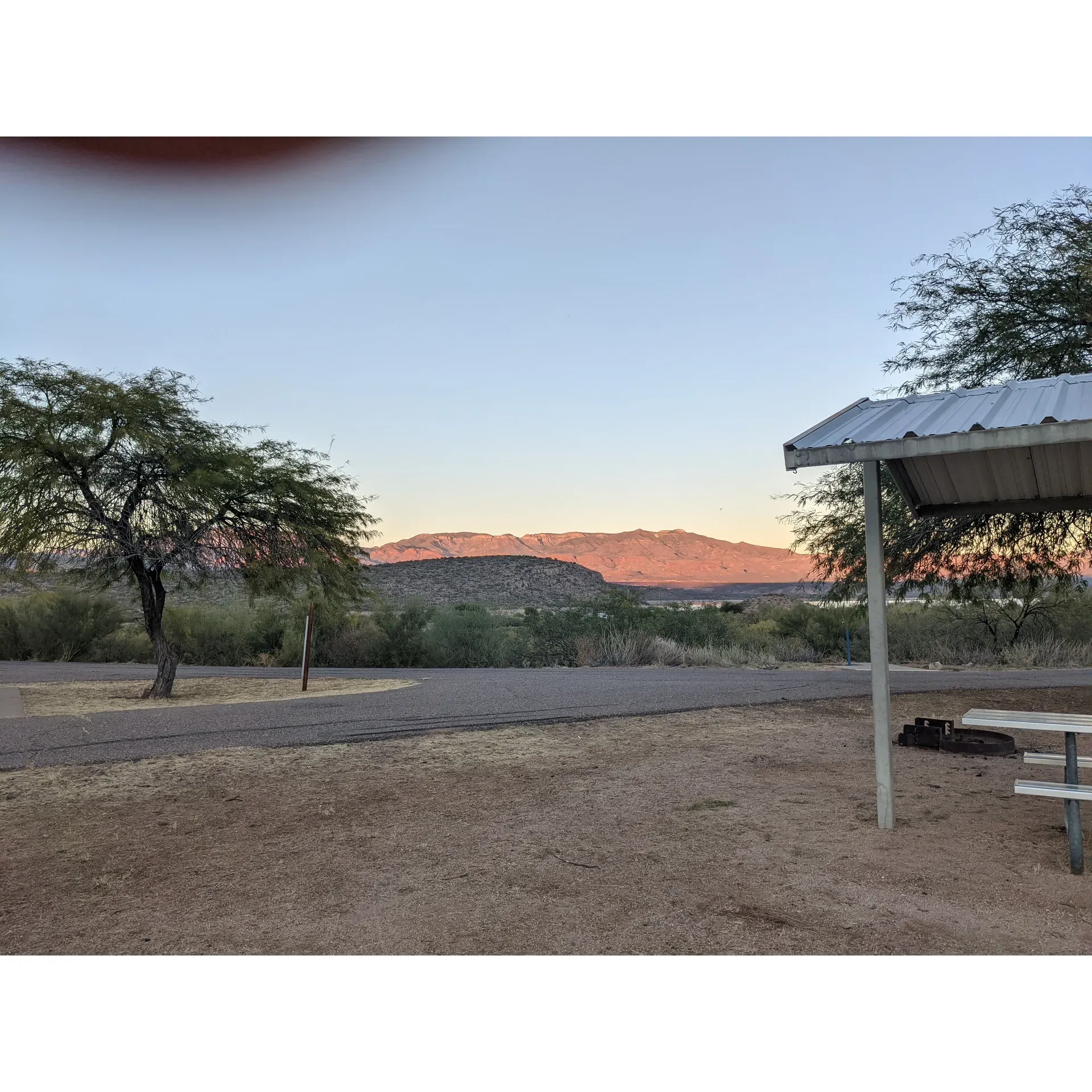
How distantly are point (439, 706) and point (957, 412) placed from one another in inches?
354

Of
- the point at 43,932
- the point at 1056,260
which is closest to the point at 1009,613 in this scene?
the point at 1056,260

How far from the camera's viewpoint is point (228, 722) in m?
12.0

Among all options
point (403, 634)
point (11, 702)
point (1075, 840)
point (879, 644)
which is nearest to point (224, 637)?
point (403, 634)

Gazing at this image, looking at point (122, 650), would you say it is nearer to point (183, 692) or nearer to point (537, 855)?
point (183, 692)

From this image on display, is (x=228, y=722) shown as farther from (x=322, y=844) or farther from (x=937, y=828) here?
(x=937, y=828)

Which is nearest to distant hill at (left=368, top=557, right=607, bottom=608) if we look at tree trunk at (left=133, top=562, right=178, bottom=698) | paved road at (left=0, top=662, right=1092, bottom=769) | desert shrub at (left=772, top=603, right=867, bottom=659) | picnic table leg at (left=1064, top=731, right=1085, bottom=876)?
desert shrub at (left=772, top=603, right=867, bottom=659)

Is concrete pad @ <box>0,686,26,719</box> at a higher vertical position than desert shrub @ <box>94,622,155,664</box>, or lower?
lower

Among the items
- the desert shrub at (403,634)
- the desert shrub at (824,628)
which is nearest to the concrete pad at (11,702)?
the desert shrub at (403,634)

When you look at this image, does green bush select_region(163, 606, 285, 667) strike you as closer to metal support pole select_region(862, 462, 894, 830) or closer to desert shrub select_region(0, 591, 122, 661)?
desert shrub select_region(0, 591, 122, 661)

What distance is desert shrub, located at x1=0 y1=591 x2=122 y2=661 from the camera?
26547mm

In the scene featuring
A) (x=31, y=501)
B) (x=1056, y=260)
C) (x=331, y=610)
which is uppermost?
(x=1056, y=260)

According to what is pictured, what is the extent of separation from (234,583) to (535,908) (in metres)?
15.1

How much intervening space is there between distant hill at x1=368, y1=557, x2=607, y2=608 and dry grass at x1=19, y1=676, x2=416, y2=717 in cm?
5113

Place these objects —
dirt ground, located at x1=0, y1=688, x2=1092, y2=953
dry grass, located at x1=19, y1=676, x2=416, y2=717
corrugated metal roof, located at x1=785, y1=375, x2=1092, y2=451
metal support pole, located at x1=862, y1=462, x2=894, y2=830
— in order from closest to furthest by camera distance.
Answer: dirt ground, located at x1=0, y1=688, x2=1092, y2=953, corrugated metal roof, located at x1=785, y1=375, x2=1092, y2=451, metal support pole, located at x1=862, y1=462, x2=894, y2=830, dry grass, located at x1=19, y1=676, x2=416, y2=717
